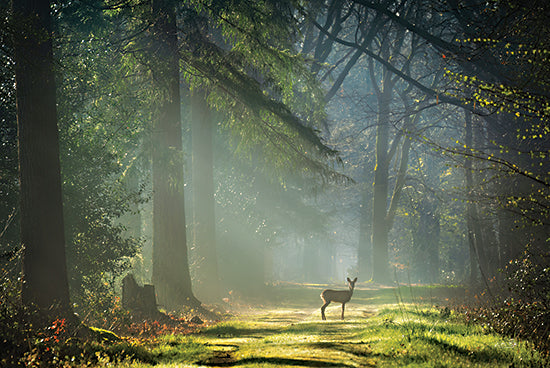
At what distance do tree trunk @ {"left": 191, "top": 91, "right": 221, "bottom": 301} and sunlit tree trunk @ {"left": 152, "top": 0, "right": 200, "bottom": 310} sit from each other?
5027 millimetres

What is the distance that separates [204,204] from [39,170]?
13440mm

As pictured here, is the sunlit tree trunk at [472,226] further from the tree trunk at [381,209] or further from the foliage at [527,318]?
the foliage at [527,318]

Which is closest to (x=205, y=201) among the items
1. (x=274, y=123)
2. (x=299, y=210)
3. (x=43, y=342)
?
(x=274, y=123)

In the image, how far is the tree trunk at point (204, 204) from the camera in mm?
22375

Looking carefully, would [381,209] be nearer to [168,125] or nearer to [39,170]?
[168,125]

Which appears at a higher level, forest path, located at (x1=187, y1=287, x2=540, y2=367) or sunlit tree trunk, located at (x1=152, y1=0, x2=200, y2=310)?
sunlit tree trunk, located at (x1=152, y1=0, x2=200, y2=310)

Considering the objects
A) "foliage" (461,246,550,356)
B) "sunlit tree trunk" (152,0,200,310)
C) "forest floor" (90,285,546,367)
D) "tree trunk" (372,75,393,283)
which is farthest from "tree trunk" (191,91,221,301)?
"tree trunk" (372,75,393,283)

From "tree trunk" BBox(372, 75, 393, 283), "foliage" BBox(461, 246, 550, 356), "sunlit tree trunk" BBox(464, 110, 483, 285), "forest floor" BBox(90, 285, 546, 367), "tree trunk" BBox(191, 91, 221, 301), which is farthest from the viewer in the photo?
"tree trunk" BBox(372, 75, 393, 283)

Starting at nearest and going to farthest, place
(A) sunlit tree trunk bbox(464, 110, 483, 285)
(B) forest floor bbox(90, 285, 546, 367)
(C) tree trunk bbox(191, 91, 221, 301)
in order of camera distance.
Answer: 1. (B) forest floor bbox(90, 285, 546, 367)
2. (A) sunlit tree trunk bbox(464, 110, 483, 285)
3. (C) tree trunk bbox(191, 91, 221, 301)

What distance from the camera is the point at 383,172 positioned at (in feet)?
115

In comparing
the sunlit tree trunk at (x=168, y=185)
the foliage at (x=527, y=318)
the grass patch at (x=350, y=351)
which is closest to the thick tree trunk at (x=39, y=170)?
the grass patch at (x=350, y=351)

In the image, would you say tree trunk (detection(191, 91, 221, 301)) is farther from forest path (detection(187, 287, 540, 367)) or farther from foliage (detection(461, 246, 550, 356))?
foliage (detection(461, 246, 550, 356))

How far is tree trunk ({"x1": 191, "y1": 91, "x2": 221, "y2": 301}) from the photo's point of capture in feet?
73.4

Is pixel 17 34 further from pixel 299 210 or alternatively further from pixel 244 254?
pixel 299 210
